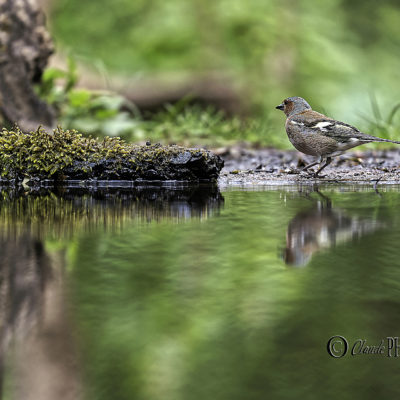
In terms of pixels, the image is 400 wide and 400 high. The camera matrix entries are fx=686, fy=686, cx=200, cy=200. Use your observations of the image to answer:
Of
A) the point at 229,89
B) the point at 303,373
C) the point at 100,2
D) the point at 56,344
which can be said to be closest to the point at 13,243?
the point at 56,344

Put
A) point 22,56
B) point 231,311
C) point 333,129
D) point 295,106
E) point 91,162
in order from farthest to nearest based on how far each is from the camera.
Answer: point 22,56 < point 295,106 < point 91,162 < point 333,129 < point 231,311

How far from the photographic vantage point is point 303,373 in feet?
4.97

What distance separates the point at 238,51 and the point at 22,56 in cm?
606

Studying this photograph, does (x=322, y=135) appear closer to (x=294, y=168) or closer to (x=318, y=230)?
(x=294, y=168)

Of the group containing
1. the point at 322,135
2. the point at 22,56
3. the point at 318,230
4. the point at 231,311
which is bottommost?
the point at 231,311

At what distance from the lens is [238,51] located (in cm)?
1298

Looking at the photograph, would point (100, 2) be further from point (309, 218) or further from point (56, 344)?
point (56, 344)

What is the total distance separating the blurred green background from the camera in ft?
39.0

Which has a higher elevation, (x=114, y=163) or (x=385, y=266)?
(x=114, y=163)

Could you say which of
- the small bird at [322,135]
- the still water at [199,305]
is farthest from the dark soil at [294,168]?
the still water at [199,305]

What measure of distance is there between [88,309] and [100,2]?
12.8 meters

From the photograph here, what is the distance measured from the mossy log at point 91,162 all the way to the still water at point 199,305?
1.66 metres

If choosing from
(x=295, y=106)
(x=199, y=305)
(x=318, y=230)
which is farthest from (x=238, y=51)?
(x=199, y=305)

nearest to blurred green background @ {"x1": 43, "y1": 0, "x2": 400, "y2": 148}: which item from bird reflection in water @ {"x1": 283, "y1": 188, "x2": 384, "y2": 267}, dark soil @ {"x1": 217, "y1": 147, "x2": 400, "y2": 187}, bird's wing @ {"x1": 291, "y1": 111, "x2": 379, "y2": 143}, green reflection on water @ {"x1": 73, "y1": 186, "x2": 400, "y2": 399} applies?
dark soil @ {"x1": 217, "y1": 147, "x2": 400, "y2": 187}
